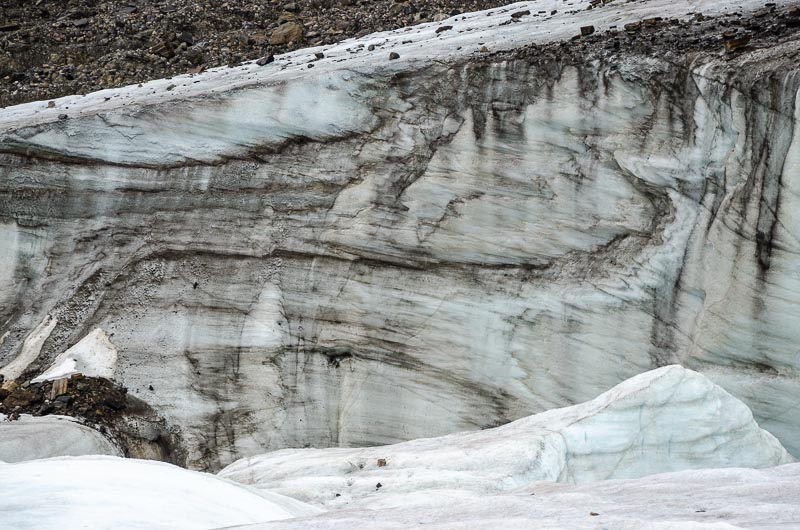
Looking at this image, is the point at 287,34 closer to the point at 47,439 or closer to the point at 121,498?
the point at 47,439

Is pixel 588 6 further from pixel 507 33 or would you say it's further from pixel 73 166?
pixel 73 166

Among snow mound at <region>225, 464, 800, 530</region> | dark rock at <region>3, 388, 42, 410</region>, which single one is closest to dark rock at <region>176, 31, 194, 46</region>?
dark rock at <region>3, 388, 42, 410</region>

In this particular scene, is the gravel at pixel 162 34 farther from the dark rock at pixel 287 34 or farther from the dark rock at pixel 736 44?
the dark rock at pixel 736 44

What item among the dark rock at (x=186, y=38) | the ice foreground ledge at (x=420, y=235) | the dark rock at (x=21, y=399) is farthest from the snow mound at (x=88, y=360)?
the dark rock at (x=186, y=38)

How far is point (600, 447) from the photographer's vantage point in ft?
29.8

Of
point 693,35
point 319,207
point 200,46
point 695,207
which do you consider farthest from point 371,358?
point 200,46

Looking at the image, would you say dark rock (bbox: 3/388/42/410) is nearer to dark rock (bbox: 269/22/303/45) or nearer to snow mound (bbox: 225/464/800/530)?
snow mound (bbox: 225/464/800/530)

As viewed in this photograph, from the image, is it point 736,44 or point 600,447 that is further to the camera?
point 736,44

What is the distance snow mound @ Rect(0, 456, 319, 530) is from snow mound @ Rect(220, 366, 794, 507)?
4.71ft

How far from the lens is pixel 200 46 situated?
18203 millimetres

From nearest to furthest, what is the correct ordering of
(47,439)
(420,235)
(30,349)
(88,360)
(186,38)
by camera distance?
(47,439)
(420,235)
(88,360)
(30,349)
(186,38)

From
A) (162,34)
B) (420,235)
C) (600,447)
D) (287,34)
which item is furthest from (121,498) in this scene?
(162,34)

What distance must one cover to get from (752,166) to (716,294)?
1.44m

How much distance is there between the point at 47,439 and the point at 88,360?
5.94 feet
